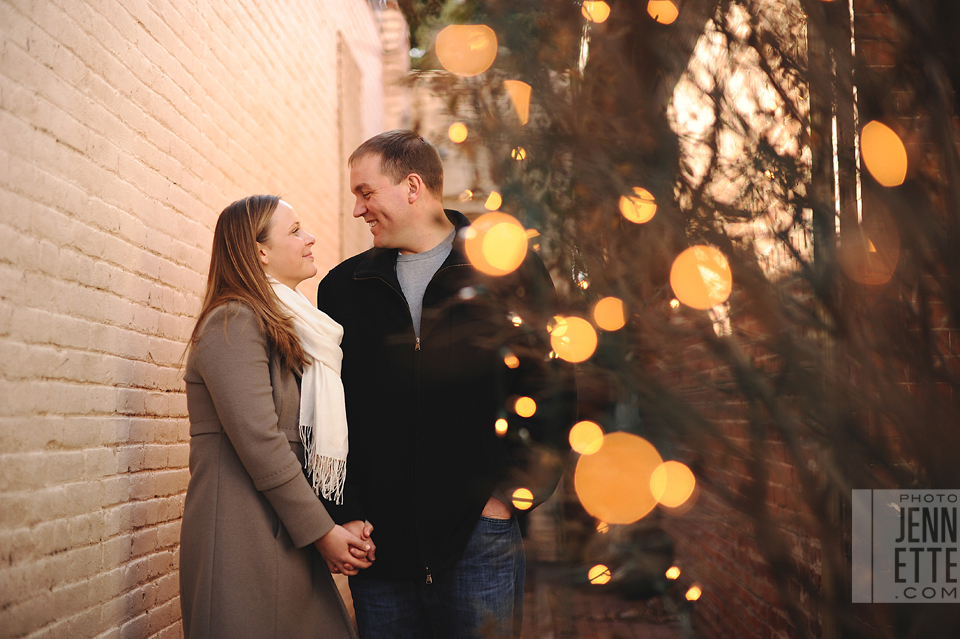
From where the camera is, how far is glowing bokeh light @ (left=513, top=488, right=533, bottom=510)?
770mm

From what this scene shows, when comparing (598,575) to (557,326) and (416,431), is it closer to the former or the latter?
(557,326)

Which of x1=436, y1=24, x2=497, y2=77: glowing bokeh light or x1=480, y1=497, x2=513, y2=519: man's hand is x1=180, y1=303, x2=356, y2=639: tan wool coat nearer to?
x1=480, y1=497, x2=513, y2=519: man's hand

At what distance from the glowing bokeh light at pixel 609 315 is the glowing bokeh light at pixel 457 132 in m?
0.24

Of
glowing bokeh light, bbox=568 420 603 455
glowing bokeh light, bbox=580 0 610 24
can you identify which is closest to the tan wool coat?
glowing bokeh light, bbox=568 420 603 455

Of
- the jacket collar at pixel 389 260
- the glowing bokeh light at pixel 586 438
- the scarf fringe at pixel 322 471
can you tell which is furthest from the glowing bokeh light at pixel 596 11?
the scarf fringe at pixel 322 471

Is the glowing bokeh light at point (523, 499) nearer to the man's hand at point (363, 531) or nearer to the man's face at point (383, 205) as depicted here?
the man's hand at point (363, 531)

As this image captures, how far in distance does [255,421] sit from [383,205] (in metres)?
0.74

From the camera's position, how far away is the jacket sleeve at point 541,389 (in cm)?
80

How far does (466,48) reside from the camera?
2.47 ft

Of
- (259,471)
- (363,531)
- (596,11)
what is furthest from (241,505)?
(596,11)

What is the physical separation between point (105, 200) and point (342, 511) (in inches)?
48.6

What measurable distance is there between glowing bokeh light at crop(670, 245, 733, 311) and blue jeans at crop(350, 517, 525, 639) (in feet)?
3.81

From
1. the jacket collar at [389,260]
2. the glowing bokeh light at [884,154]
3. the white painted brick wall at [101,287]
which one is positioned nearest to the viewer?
the glowing bokeh light at [884,154]

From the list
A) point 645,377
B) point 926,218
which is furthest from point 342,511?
point 926,218
